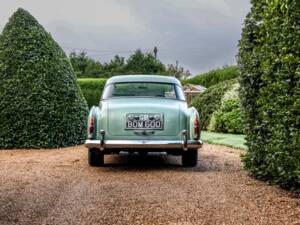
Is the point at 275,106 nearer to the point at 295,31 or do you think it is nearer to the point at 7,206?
the point at 295,31

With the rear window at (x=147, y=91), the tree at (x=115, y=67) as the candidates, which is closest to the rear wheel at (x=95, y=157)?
the rear window at (x=147, y=91)

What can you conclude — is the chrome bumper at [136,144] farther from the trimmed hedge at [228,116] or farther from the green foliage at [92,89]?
the green foliage at [92,89]

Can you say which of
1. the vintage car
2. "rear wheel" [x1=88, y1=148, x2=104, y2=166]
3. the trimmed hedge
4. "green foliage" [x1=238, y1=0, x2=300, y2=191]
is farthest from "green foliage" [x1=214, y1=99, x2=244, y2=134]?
"green foliage" [x1=238, y1=0, x2=300, y2=191]

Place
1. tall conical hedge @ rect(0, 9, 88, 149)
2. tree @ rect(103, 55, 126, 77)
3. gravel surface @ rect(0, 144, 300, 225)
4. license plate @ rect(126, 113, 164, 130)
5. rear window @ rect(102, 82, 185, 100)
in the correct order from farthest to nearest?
tree @ rect(103, 55, 126, 77) → tall conical hedge @ rect(0, 9, 88, 149) → rear window @ rect(102, 82, 185, 100) → license plate @ rect(126, 113, 164, 130) → gravel surface @ rect(0, 144, 300, 225)

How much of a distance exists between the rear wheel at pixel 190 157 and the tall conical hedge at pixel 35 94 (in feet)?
14.4

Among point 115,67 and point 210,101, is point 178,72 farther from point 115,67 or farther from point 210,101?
point 210,101

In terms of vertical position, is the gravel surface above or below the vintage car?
below

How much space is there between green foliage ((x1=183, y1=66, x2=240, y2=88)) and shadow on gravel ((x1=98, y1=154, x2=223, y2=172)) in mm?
14878

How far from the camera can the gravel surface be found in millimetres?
5496

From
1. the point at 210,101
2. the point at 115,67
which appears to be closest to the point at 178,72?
the point at 115,67

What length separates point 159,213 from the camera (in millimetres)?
5629

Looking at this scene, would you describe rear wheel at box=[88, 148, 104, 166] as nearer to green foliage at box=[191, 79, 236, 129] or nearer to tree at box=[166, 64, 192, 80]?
green foliage at box=[191, 79, 236, 129]

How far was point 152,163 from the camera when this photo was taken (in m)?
10.1

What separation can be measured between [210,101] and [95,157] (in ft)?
38.5
